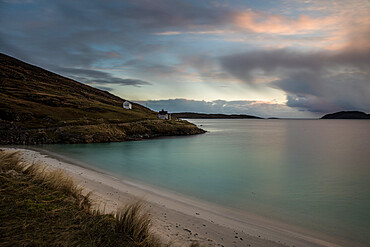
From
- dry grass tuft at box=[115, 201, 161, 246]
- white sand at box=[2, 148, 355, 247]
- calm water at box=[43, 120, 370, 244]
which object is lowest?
calm water at box=[43, 120, 370, 244]

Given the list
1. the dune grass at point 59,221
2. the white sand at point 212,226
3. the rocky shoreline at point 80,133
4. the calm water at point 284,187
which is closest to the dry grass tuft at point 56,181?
the dune grass at point 59,221

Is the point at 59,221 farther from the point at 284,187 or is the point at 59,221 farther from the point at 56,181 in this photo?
the point at 284,187

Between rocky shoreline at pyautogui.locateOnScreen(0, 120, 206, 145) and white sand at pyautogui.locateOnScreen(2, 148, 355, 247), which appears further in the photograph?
rocky shoreline at pyautogui.locateOnScreen(0, 120, 206, 145)

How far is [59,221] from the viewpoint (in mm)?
6117

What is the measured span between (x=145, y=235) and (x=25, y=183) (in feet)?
19.2

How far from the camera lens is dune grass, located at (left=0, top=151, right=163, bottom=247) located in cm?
523

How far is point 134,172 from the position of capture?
21.0 m

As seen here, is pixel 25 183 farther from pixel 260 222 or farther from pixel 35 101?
pixel 35 101

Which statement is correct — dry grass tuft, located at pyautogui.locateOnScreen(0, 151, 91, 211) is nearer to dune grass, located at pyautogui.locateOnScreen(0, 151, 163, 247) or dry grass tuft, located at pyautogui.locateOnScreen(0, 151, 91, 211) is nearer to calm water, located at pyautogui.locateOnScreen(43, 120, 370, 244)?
dune grass, located at pyautogui.locateOnScreen(0, 151, 163, 247)

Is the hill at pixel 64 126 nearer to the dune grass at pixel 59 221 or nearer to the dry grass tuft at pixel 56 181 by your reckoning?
the dry grass tuft at pixel 56 181

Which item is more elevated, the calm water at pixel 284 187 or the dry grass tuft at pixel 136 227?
the dry grass tuft at pixel 136 227

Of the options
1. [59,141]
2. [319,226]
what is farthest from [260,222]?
[59,141]

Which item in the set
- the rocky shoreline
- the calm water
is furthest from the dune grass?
the rocky shoreline

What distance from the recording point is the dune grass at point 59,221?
5227 mm
